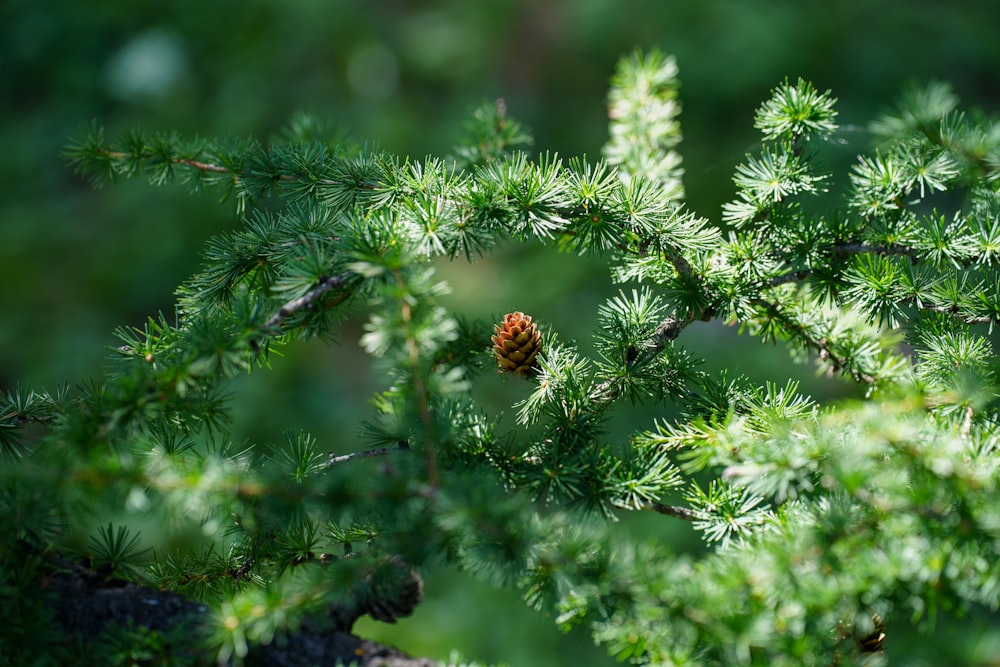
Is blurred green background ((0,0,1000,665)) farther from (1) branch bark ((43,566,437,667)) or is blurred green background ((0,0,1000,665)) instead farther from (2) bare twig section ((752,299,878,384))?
(1) branch bark ((43,566,437,667))

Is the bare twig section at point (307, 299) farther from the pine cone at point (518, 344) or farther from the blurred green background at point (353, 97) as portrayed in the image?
the blurred green background at point (353, 97)

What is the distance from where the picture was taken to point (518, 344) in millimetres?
643

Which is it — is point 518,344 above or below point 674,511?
above

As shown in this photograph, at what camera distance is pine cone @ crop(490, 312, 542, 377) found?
64cm

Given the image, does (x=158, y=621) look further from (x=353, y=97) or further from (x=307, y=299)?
(x=353, y=97)

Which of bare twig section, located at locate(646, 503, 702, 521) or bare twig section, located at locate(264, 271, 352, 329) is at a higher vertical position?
bare twig section, located at locate(264, 271, 352, 329)

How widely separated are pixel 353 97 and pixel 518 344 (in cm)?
235

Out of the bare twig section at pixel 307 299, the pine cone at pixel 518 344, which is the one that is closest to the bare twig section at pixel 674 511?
the pine cone at pixel 518 344

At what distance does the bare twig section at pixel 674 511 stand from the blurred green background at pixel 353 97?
4.31 feet

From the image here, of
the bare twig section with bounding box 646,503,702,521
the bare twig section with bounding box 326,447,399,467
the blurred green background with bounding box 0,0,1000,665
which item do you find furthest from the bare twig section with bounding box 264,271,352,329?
the blurred green background with bounding box 0,0,1000,665

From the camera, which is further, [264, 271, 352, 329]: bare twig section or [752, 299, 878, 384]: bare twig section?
[752, 299, 878, 384]: bare twig section

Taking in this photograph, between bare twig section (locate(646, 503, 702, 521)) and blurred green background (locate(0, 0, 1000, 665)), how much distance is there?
1314 millimetres

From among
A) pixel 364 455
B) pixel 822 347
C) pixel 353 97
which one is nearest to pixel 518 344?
pixel 364 455

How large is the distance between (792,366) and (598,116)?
108 centimetres
